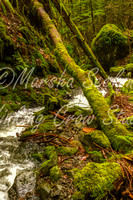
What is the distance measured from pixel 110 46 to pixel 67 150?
13.5 metres

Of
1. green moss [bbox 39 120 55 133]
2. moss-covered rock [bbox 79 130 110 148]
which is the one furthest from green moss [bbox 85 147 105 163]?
green moss [bbox 39 120 55 133]

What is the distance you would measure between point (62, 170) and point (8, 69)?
489cm

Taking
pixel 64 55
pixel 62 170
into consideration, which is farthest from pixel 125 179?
pixel 64 55

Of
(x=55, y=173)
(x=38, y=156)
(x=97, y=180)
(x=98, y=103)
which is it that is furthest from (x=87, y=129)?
(x=97, y=180)

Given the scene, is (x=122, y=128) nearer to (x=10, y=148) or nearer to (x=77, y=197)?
(x=77, y=197)

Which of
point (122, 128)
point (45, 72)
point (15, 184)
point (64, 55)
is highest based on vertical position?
point (45, 72)

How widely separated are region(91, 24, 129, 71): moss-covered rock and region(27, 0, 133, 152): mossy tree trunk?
11367 mm

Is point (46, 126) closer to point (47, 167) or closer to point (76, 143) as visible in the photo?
point (76, 143)

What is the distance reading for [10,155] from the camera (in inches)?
131

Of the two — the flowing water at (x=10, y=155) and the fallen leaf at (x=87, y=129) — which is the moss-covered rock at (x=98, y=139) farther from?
the flowing water at (x=10, y=155)

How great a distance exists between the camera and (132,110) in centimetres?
433

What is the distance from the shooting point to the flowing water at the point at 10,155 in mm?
2727

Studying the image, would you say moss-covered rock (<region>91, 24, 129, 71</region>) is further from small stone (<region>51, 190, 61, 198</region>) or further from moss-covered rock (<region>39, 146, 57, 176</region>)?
small stone (<region>51, 190, 61, 198</region>)

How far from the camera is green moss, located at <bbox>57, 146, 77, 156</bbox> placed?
9.44 feet
